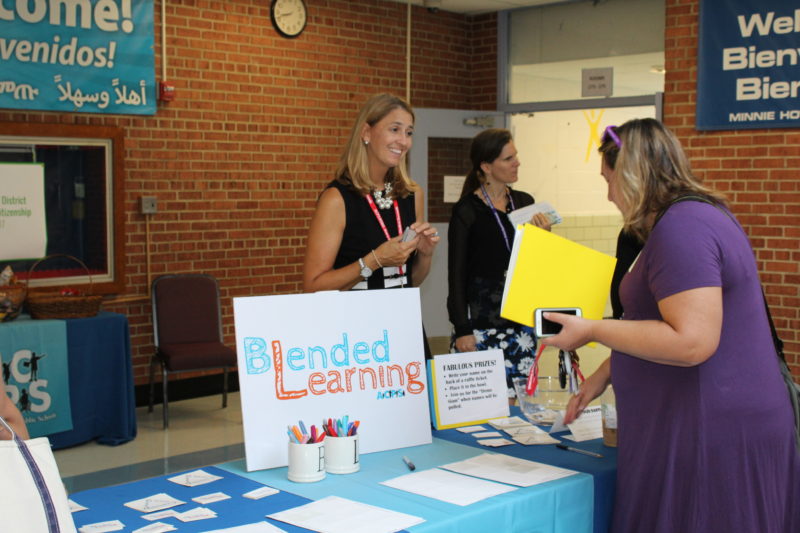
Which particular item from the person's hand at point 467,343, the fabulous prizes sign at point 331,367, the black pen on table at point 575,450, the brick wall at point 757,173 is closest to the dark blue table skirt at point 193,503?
the fabulous prizes sign at point 331,367

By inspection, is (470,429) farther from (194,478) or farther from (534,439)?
(194,478)

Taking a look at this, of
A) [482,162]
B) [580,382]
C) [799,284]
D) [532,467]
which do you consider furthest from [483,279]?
[799,284]

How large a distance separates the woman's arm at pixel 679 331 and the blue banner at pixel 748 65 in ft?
14.4

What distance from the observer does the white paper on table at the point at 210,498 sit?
1981 mm

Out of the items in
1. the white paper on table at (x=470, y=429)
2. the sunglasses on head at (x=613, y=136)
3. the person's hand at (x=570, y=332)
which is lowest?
the white paper on table at (x=470, y=429)

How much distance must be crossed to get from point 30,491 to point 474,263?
2660 mm

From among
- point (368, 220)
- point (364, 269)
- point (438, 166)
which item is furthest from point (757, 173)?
point (364, 269)

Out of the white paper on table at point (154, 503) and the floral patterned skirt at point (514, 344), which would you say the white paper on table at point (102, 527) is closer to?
the white paper on table at point (154, 503)

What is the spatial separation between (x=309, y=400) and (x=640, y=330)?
0.84 m

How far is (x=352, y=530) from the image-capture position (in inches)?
70.1

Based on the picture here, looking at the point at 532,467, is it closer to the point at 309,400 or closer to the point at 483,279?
the point at 309,400

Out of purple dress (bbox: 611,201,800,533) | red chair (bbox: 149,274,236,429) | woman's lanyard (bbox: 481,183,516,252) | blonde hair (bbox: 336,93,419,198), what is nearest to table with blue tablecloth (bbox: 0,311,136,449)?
red chair (bbox: 149,274,236,429)

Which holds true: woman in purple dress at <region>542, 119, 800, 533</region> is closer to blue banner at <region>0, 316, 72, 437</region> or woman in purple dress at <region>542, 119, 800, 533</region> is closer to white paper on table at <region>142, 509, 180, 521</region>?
white paper on table at <region>142, 509, 180, 521</region>

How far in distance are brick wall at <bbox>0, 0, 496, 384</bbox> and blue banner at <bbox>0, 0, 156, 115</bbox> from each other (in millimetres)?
112
